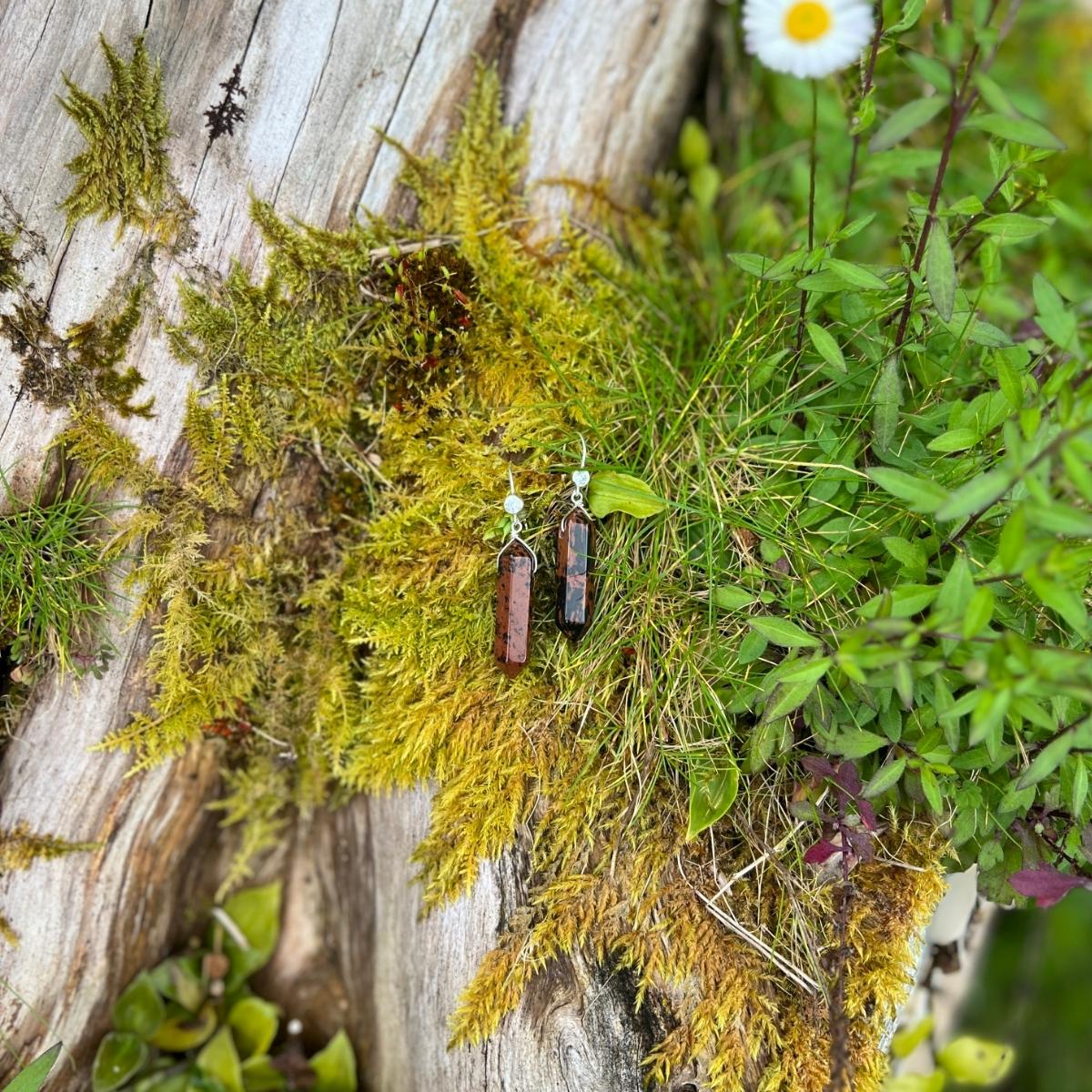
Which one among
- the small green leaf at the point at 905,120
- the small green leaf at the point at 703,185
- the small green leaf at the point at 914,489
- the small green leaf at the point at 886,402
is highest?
the small green leaf at the point at 703,185

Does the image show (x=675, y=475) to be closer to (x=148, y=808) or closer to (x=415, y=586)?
(x=415, y=586)

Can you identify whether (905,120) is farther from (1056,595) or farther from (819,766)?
(819,766)

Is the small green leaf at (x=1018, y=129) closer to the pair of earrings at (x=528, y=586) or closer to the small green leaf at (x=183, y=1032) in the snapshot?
the pair of earrings at (x=528, y=586)

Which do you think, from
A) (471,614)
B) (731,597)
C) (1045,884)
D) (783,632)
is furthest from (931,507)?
(471,614)

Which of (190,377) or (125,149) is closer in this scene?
(125,149)

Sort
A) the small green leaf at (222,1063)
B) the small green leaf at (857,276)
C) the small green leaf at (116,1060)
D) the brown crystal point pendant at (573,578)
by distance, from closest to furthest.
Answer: the small green leaf at (857,276) → the brown crystal point pendant at (573,578) → the small green leaf at (116,1060) → the small green leaf at (222,1063)

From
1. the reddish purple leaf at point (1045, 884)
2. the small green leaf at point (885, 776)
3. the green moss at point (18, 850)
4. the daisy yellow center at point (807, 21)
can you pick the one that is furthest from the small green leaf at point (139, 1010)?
the daisy yellow center at point (807, 21)

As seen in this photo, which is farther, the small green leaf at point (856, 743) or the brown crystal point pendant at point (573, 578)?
the brown crystal point pendant at point (573, 578)
